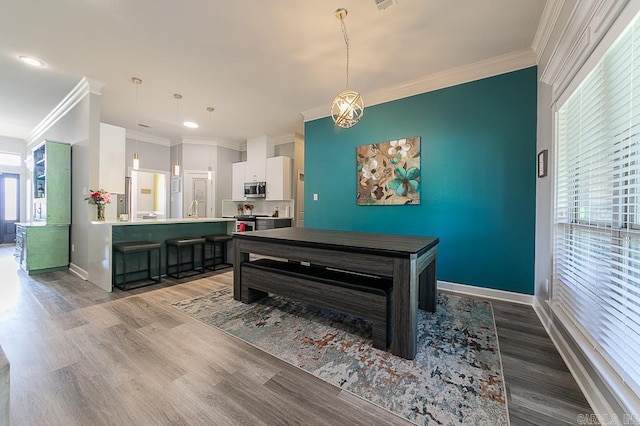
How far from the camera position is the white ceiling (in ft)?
7.45

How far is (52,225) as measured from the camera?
4.03 meters

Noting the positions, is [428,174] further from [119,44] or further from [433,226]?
[119,44]

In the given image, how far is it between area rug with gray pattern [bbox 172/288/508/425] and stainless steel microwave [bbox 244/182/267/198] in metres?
3.68

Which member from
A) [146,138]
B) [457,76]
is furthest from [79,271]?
[457,76]

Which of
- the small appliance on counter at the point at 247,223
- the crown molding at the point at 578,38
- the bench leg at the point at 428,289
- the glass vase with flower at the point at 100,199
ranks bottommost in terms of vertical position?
the bench leg at the point at 428,289

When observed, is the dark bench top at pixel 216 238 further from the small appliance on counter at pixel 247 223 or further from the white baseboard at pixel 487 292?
the white baseboard at pixel 487 292

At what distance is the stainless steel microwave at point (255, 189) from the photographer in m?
6.21

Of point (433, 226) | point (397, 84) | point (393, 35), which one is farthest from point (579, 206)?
point (397, 84)

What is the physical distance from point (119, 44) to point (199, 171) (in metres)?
4.10

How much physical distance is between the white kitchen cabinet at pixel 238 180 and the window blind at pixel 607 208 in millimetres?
6180

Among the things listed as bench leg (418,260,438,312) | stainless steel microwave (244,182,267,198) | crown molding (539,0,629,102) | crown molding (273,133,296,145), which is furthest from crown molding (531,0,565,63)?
stainless steel microwave (244,182,267,198)

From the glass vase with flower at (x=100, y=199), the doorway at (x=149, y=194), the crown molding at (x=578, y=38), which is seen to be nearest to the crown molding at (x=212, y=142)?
the doorway at (x=149, y=194)

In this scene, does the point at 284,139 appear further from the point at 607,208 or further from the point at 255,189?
the point at 607,208

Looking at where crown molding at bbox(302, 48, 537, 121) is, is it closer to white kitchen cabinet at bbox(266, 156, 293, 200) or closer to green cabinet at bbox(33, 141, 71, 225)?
white kitchen cabinet at bbox(266, 156, 293, 200)
